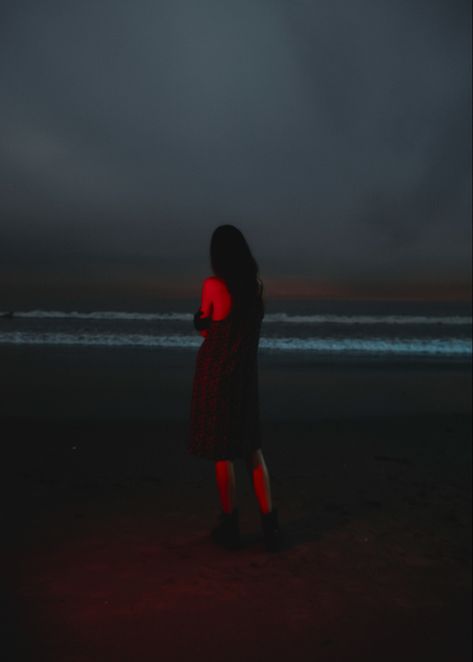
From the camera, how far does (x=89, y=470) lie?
4.56 metres

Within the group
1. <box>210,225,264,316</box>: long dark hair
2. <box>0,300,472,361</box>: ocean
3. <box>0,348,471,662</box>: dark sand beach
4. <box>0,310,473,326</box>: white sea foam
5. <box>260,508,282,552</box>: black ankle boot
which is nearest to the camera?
<box>0,348,471,662</box>: dark sand beach

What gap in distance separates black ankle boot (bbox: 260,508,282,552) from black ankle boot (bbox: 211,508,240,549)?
0.16 meters

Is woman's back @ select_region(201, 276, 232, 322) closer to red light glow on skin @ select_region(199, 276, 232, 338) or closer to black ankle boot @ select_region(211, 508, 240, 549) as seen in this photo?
red light glow on skin @ select_region(199, 276, 232, 338)

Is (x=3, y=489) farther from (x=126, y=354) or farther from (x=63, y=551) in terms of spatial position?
(x=126, y=354)

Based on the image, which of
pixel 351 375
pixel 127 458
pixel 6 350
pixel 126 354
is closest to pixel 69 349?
pixel 126 354

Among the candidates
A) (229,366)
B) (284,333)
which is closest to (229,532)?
(229,366)

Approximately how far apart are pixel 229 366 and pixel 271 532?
98cm

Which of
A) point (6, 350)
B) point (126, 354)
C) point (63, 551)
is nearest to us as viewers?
point (63, 551)

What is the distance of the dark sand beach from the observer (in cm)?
235

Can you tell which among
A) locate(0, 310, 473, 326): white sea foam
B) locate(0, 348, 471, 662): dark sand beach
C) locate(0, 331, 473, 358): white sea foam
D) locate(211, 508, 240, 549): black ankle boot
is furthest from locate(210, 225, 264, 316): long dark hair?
locate(0, 310, 473, 326): white sea foam

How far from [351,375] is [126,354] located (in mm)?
5071

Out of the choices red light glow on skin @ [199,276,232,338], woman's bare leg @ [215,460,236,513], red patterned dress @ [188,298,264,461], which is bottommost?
woman's bare leg @ [215,460,236,513]

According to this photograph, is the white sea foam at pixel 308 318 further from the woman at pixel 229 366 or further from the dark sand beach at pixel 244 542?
the woman at pixel 229 366

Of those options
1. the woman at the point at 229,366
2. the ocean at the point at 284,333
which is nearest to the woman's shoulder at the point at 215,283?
the woman at the point at 229,366
